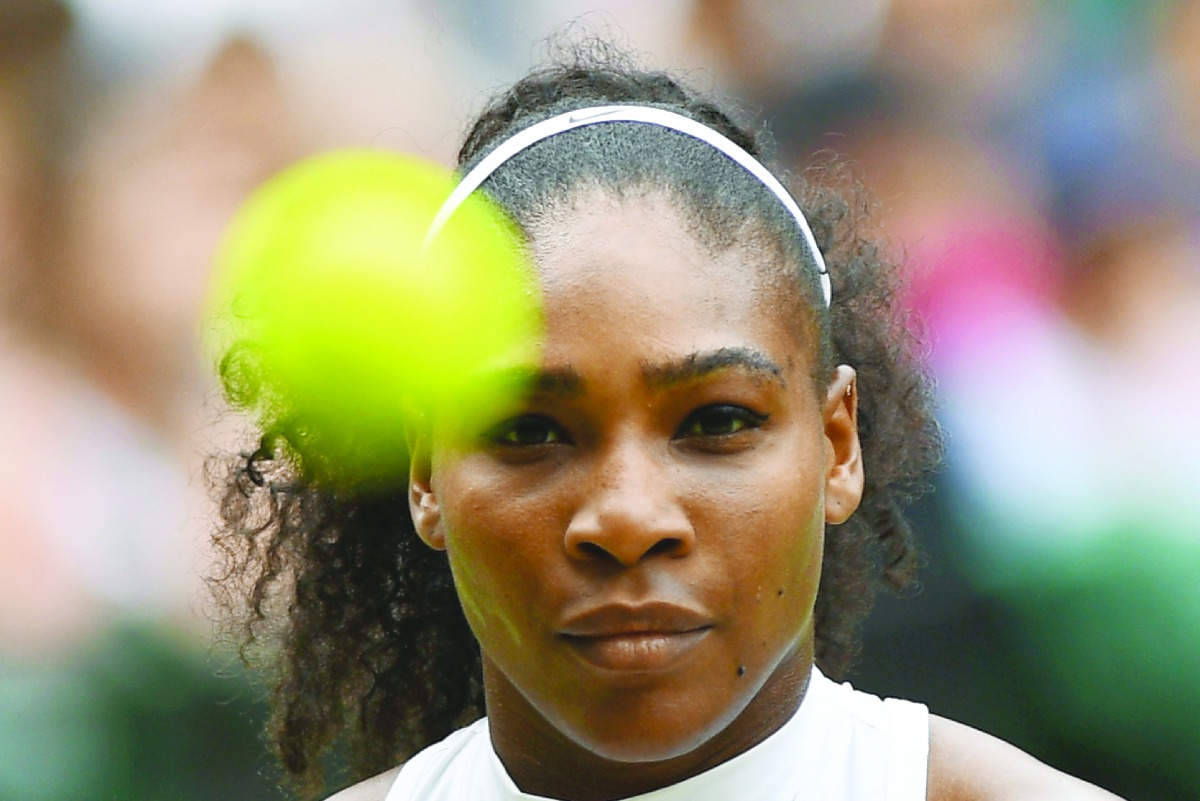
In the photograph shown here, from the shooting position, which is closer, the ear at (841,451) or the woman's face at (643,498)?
the woman's face at (643,498)

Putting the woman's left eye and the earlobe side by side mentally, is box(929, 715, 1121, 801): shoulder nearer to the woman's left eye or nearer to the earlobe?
the woman's left eye

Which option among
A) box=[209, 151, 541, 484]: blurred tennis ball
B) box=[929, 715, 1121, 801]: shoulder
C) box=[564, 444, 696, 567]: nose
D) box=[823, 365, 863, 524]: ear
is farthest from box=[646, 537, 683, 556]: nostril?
box=[929, 715, 1121, 801]: shoulder

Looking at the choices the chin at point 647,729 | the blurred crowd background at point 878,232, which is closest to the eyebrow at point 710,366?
the chin at point 647,729

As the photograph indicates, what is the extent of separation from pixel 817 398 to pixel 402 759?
1.14 meters

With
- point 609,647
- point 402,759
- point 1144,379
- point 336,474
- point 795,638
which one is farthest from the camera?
point 1144,379

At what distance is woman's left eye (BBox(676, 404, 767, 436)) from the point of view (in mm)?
1912

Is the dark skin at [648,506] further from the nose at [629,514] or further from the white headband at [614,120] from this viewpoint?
the white headband at [614,120]

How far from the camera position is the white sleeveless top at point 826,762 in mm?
2055

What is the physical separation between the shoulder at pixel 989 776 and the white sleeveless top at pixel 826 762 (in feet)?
0.08

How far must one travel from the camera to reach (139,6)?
3.90 m

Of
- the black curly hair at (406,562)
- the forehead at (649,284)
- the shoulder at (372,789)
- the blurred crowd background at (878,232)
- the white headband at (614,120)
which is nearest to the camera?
the forehead at (649,284)

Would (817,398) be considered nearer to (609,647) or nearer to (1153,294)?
(609,647)

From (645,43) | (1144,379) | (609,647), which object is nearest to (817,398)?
(609,647)

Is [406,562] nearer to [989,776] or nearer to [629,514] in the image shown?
[629,514]
